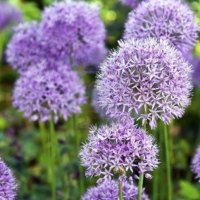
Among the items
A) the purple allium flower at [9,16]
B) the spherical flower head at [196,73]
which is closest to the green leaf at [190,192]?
the spherical flower head at [196,73]

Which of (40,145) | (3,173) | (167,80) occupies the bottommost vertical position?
(40,145)

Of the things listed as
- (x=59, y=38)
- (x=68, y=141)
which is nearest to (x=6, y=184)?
(x=59, y=38)

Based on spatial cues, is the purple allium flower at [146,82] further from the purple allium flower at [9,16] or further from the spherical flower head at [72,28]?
the purple allium flower at [9,16]

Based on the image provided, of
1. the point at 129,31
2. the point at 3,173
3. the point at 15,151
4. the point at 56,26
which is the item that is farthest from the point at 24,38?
the point at 3,173

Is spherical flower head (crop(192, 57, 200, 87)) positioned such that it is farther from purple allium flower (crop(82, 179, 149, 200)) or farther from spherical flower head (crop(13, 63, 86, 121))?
purple allium flower (crop(82, 179, 149, 200))

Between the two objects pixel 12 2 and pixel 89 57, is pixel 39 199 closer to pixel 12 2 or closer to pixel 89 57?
pixel 89 57

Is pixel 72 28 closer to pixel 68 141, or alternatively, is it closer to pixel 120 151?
pixel 68 141
